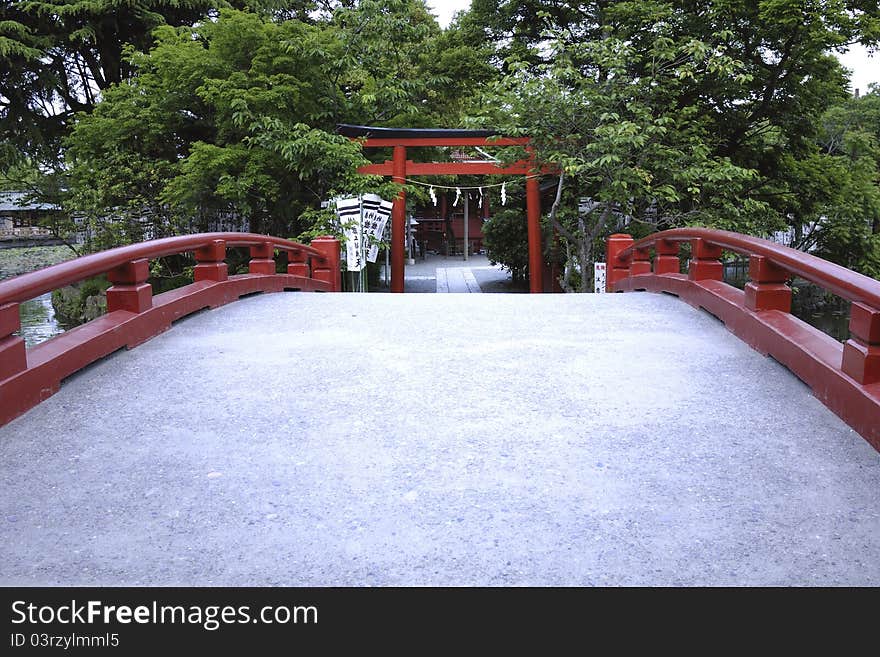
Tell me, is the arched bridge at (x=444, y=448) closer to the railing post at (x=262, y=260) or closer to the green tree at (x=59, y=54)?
the railing post at (x=262, y=260)

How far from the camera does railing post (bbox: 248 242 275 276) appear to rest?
888cm

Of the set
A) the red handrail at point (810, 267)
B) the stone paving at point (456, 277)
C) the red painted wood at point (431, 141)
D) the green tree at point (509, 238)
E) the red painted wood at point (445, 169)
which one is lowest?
the stone paving at point (456, 277)

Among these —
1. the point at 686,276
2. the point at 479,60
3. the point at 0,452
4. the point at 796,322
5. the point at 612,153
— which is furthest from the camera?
the point at 479,60

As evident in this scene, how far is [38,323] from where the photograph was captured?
21797 millimetres

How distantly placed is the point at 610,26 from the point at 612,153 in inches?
190

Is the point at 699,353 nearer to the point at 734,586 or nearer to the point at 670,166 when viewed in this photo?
the point at 734,586

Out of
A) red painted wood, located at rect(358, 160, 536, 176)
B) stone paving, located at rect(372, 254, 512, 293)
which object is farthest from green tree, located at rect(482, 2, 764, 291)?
stone paving, located at rect(372, 254, 512, 293)

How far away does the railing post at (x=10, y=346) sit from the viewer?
12.4ft

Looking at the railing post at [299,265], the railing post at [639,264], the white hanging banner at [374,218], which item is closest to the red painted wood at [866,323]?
the railing post at [639,264]

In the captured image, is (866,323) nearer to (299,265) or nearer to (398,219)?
(299,265)

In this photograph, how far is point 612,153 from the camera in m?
12.5

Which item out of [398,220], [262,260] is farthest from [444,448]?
[398,220]
